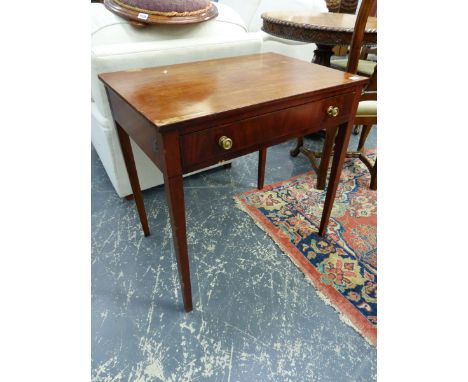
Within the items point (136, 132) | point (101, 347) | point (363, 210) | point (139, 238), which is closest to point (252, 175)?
point (363, 210)

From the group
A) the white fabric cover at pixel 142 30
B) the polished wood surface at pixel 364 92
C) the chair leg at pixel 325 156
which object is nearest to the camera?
the polished wood surface at pixel 364 92

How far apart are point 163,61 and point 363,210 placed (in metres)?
1.21

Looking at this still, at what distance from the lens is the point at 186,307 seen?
41.9 inches

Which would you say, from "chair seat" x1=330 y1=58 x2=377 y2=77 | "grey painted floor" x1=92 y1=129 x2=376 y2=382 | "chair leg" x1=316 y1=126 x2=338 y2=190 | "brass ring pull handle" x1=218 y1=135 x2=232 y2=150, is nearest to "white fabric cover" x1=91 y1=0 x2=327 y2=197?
"grey painted floor" x1=92 y1=129 x2=376 y2=382

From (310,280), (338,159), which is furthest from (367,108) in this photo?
(310,280)

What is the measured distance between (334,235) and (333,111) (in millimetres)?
684

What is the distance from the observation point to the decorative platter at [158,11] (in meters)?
1.32

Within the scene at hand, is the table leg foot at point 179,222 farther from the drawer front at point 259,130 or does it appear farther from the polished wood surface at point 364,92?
the polished wood surface at point 364,92

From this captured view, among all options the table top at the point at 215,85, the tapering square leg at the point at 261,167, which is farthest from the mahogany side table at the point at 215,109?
the tapering square leg at the point at 261,167

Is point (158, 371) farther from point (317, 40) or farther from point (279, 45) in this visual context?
point (279, 45)

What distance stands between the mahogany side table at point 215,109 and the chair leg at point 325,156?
0.42m

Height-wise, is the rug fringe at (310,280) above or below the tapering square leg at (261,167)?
below

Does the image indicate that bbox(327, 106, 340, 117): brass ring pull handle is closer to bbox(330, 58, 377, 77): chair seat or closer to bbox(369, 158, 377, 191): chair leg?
bbox(369, 158, 377, 191): chair leg

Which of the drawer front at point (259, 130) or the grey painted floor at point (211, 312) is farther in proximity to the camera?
the grey painted floor at point (211, 312)
